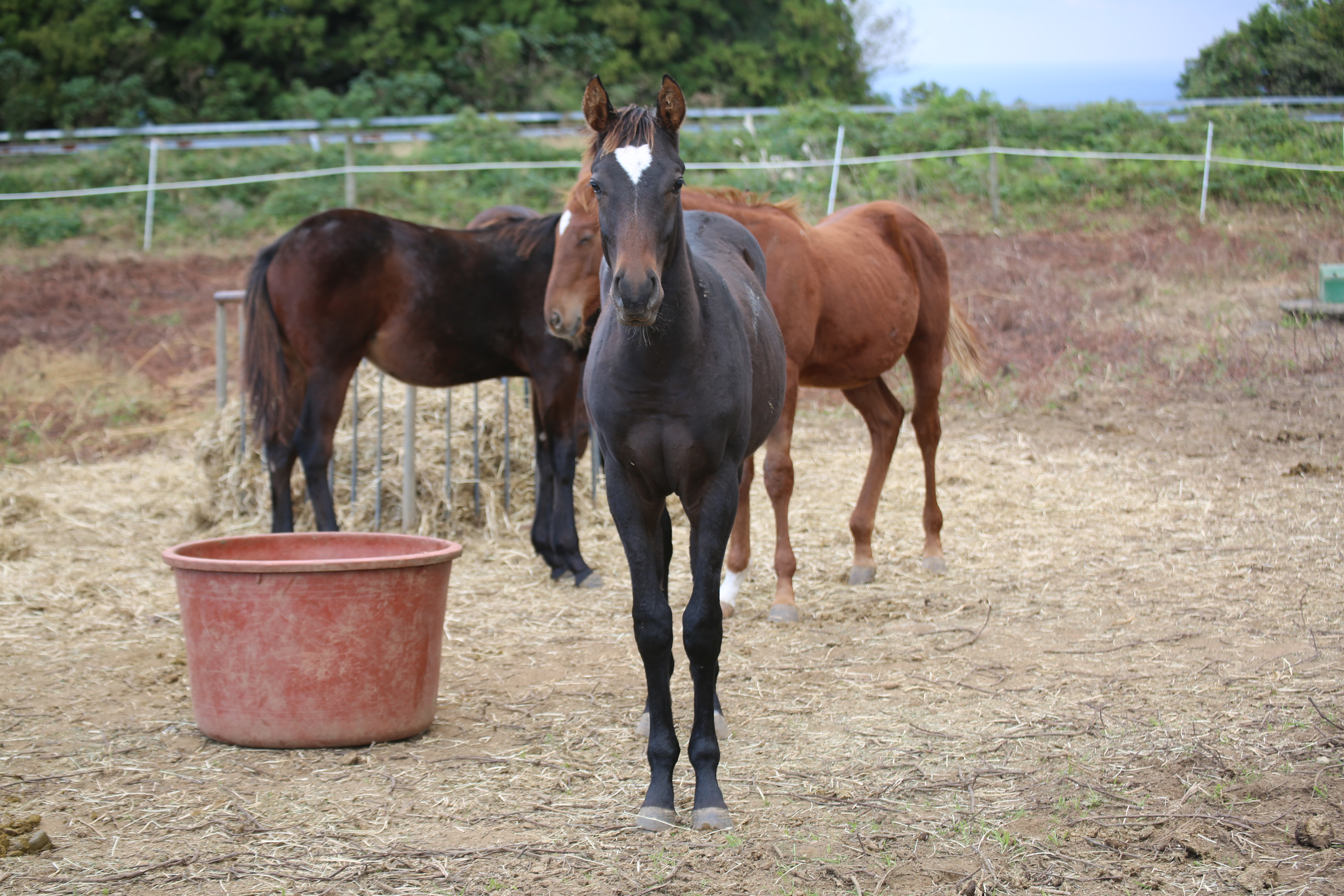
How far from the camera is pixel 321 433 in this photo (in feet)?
17.9

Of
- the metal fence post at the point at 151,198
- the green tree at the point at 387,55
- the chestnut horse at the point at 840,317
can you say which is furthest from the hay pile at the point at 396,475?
the green tree at the point at 387,55

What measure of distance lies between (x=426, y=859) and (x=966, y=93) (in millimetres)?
16466

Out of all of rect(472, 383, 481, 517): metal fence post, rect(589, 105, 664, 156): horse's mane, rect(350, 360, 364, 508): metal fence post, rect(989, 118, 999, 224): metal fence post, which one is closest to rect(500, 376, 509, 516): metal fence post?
rect(472, 383, 481, 517): metal fence post

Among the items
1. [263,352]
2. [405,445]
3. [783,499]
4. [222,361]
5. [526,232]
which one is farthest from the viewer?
[222,361]

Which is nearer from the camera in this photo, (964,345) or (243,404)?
(243,404)

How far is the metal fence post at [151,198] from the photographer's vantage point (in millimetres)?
14289

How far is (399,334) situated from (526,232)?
0.95 metres

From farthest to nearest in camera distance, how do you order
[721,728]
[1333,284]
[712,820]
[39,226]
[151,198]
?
1. [151,198]
2. [39,226]
3. [1333,284]
4. [721,728]
5. [712,820]

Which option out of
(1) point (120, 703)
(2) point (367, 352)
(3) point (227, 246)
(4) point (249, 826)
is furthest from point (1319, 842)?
(3) point (227, 246)

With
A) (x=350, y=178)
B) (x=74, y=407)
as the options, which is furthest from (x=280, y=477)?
(x=350, y=178)

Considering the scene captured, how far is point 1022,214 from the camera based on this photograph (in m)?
13.9

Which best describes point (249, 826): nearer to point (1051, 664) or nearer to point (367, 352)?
point (1051, 664)

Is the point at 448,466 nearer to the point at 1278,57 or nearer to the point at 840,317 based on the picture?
the point at 840,317

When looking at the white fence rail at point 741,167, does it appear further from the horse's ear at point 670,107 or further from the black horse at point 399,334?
the horse's ear at point 670,107
